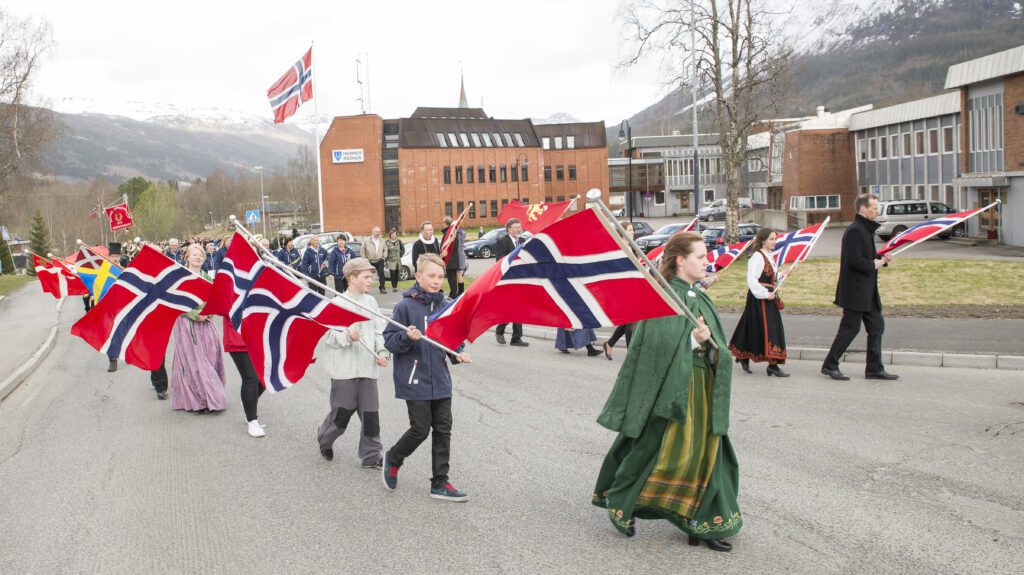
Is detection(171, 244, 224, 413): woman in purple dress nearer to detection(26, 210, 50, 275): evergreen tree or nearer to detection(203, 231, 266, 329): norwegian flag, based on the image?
detection(203, 231, 266, 329): norwegian flag

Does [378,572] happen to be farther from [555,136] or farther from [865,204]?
[555,136]

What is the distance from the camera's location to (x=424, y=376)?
6.17m

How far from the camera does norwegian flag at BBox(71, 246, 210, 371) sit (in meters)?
9.07

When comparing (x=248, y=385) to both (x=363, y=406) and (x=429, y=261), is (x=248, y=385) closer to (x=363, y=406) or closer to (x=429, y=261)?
(x=363, y=406)

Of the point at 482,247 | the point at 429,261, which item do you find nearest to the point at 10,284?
the point at 482,247

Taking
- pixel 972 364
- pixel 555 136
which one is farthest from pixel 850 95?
pixel 972 364

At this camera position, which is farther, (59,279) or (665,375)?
(59,279)

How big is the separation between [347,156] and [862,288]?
77225 millimetres

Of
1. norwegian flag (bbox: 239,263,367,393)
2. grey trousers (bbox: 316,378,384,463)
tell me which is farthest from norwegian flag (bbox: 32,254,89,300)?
grey trousers (bbox: 316,378,384,463)

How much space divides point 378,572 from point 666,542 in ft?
5.61

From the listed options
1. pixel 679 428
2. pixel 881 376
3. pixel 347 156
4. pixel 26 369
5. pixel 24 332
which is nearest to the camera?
pixel 679 428

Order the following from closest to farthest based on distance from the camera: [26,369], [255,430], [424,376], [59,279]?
[424,376] → [255,430] → [26,369] → [59,279]

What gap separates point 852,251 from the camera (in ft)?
32.5

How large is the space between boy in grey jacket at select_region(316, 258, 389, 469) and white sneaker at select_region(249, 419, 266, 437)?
4.95 feet
